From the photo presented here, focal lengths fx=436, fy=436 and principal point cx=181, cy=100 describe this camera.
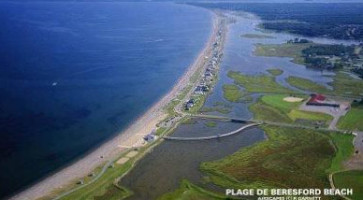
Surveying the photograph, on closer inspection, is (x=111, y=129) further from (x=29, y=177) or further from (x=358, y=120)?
(x=358, y=120)

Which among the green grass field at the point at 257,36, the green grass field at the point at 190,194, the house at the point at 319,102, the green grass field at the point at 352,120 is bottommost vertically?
the green grass field at the point at 190,194

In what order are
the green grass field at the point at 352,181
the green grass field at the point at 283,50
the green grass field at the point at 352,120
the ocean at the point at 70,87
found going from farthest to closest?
the green grass field at the point at 283,50 → the green grass field at the point at 352,120 → the ocean at the point at 70,87 → the green grass field at the point at 352,181

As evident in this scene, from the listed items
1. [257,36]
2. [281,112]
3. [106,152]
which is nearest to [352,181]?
[281,112]

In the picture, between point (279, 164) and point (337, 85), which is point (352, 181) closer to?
point (279, 164)

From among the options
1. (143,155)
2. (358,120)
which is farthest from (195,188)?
(358,120)

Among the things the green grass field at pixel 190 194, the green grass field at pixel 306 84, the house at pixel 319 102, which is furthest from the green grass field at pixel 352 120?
the green grass field at pixel 190 194

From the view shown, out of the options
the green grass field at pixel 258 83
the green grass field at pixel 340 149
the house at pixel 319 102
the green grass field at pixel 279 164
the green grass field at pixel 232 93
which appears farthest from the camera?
the green grass field at pixel 258 83

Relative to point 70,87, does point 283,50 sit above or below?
above

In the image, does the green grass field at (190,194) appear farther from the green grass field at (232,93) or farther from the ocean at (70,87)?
the green grass field at (232,93)
